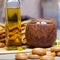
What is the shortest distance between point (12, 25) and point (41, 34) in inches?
4.1

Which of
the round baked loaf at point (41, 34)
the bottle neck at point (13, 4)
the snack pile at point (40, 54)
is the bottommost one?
the snack pile at point (40, 54)

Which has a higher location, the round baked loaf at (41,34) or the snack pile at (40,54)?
the round baked loaf at (41,34)

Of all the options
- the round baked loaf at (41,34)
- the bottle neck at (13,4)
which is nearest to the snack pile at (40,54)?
the round baked loaf at (41,34)

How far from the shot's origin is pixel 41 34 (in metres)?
0.74

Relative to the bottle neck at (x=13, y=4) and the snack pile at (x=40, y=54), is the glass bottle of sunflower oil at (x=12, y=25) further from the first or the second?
the snack pile at (x=40, y=54)

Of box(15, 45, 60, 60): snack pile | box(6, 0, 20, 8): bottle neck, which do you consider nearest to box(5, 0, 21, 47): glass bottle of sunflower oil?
box(6, 0, 20, 8): bottle neck

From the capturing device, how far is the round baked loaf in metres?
0.74

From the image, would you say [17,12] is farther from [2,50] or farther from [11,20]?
[2,50]

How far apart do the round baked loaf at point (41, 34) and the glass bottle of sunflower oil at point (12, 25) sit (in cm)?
4

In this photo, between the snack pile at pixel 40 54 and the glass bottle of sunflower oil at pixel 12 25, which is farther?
the glass bottle of sunflower oil at pixel 12 25

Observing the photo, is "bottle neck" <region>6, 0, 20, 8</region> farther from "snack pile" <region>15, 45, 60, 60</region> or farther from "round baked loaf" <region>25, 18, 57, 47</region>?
"snack pile" <region>15, 45, 60, 60</region>

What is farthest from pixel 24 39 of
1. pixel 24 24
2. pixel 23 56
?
pixel 23 56

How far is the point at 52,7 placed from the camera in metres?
1.88

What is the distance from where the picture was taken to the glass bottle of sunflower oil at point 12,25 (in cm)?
75
